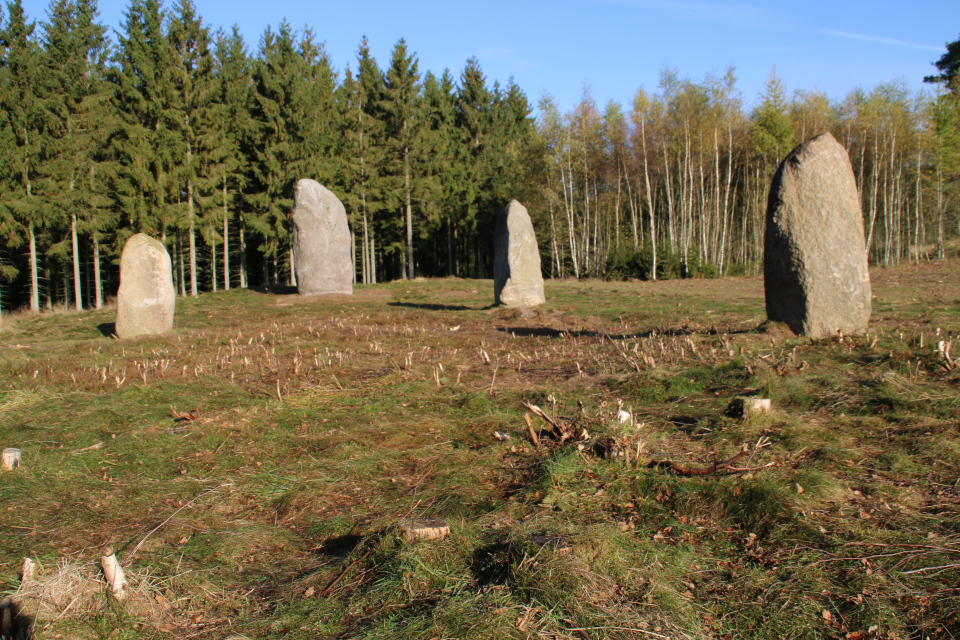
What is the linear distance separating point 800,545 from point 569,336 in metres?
7.37

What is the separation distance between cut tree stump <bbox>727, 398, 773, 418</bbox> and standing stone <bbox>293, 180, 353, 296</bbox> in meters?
18.2

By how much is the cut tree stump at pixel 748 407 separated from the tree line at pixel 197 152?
907 inches

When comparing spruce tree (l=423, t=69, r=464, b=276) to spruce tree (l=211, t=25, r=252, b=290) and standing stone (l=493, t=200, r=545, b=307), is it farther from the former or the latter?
standing stone (l=493, t=200, r=545, b=307)

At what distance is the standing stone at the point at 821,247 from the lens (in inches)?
335

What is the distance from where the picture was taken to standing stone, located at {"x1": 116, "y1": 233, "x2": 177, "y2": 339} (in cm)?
1286

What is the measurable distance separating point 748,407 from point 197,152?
89.2ft

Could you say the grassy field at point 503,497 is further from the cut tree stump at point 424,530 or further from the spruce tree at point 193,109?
the spruce tree at point 193,109

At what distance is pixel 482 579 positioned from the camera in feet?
9.89

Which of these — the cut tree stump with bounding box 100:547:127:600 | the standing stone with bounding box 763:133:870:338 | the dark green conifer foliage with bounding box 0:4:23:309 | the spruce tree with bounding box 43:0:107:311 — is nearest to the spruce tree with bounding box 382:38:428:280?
the spruce tree with bounding box 43:0:107:311

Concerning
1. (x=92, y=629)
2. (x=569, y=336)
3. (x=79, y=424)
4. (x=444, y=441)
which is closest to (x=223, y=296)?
(x=569, y=336)

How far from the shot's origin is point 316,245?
21672 mm

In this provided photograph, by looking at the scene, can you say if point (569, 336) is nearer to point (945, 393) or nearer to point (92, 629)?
point (945, 393)

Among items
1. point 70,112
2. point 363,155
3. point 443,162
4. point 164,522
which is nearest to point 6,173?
point 70,112

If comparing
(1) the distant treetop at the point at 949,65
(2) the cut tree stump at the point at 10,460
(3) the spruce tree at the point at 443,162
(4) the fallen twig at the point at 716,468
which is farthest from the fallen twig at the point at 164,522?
(1) the distant treetop at the point at 949,65
